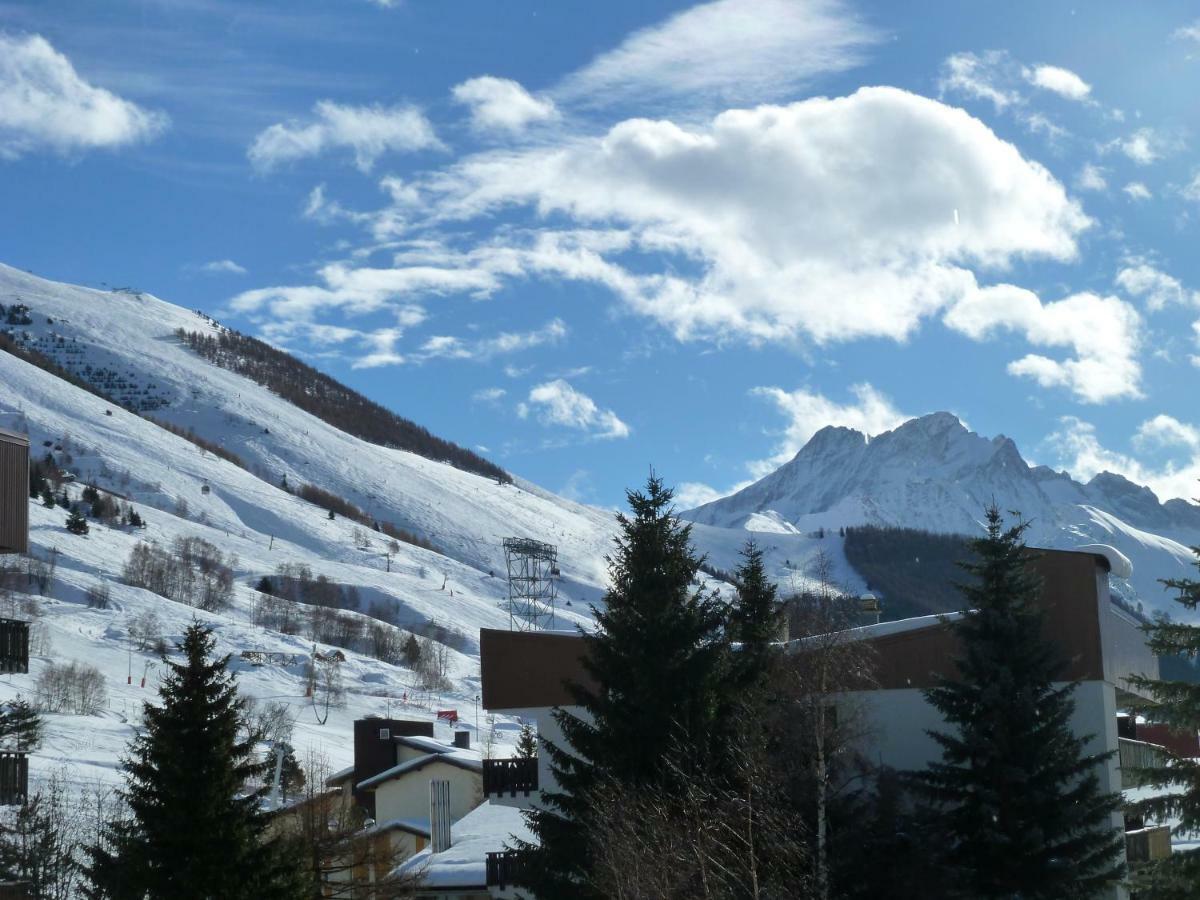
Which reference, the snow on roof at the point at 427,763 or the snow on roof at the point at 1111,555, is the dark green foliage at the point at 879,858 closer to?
the snow on roof at the point at 1111,555

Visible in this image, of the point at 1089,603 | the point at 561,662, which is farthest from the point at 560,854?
the point at 1089,603

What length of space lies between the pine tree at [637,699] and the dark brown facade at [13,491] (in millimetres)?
10166

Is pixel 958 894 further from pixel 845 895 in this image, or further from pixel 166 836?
pixel 166 836

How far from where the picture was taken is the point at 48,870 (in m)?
38.2

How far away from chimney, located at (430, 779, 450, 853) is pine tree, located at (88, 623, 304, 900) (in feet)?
59.2

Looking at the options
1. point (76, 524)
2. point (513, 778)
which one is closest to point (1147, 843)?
point (513, 778)

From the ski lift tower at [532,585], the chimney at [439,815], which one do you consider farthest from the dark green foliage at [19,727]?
the ski lift tower at [532,585]

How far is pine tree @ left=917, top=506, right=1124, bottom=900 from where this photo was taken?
26938 millimetres

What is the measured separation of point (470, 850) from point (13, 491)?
19.7m

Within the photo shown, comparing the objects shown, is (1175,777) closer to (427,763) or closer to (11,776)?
(11,776)

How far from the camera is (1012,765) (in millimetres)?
27297

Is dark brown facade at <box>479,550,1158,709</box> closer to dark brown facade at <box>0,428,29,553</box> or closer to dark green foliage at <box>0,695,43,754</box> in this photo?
dark green foliage at <box>0,695,43,754</box>

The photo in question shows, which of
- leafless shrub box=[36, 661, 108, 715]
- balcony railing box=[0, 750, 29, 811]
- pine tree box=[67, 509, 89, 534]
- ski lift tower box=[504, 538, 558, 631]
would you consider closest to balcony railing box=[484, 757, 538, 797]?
balcony railing box=[0, 750, 29, 811]

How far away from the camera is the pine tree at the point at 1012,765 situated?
26.9 metres
